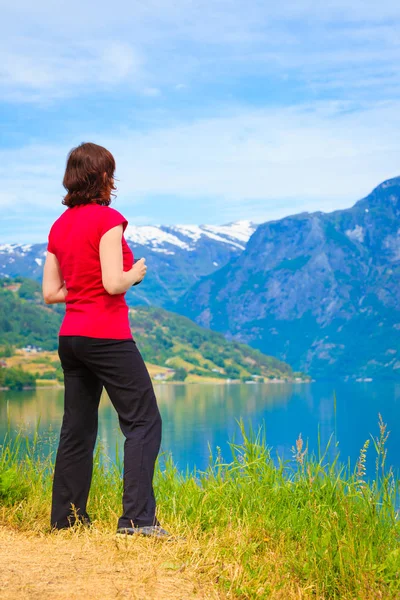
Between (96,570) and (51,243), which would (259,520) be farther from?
(51,243)

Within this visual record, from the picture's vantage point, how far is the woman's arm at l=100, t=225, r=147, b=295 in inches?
169

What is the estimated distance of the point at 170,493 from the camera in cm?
522

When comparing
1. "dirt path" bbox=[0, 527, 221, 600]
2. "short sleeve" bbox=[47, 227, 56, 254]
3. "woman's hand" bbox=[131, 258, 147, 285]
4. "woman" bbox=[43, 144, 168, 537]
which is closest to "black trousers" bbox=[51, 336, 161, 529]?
"woman" bbox=[43, 144, 168, 537]

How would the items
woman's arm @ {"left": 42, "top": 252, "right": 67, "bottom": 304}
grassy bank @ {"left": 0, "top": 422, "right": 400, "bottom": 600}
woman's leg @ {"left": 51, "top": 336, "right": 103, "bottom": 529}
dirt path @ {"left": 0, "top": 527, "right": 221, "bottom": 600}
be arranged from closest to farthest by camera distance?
dirt path @ {"left": 0, "top": 527, "right": 221, "bottom": 600} → grassy bank @ {"left": 0, "top": 422, "right": 400, "bottom": 600} → woman's leg @ {"left": 51, "top": 336, "right": 103, "bottom": 529} → woman's arm @ {"left": 42, "top": 252, "right": 67, "bottom": 304}

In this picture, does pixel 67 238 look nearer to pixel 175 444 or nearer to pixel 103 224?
pixel 103 224

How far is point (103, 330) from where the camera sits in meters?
4.35

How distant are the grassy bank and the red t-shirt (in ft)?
4.11

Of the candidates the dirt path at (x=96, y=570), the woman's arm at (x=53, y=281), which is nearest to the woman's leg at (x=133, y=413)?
the dirt path at (x=96, y=570)

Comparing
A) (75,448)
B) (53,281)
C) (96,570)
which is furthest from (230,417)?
(96,570)

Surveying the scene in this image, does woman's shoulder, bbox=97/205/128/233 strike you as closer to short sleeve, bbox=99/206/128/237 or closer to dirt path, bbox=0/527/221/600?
short sleeve, bbox=99/206/128/237

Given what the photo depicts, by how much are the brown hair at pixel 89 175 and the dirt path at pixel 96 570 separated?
6.78ft

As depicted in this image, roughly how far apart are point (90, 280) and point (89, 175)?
2.16ft

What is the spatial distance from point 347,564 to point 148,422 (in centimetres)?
140

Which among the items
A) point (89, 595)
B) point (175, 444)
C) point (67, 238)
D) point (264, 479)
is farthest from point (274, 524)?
point (175, 444)
